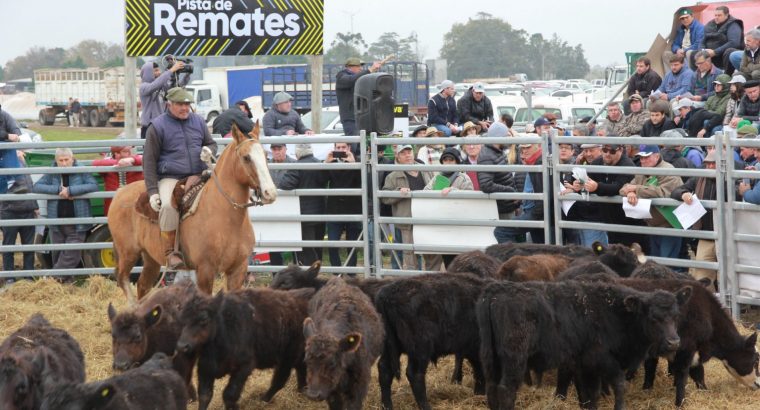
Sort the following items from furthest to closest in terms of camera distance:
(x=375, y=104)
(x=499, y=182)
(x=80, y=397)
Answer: (x=375, y=104) < (x=499, y=182) < (x=80, y=397)

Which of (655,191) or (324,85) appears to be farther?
(324,85)

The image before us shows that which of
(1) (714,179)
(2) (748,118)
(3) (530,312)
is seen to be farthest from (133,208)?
(2) (748,118)

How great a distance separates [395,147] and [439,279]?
5172 mm

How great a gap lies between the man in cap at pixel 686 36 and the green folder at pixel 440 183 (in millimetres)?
6324

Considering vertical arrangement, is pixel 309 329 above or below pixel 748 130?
below

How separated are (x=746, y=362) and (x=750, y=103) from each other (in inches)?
228

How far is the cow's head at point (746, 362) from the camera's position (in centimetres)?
864

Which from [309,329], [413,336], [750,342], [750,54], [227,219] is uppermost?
[750,54]

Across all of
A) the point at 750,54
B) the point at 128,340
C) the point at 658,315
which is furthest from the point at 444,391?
the point at 750,54

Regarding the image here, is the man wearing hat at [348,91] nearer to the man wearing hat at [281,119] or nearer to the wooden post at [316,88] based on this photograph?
the wooden post at [316,88]

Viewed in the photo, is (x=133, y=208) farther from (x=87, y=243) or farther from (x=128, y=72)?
(x=128, y=72)

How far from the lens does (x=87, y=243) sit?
1323 centimetres

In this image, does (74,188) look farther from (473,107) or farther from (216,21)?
(473,107)

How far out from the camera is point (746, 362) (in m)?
8.65
